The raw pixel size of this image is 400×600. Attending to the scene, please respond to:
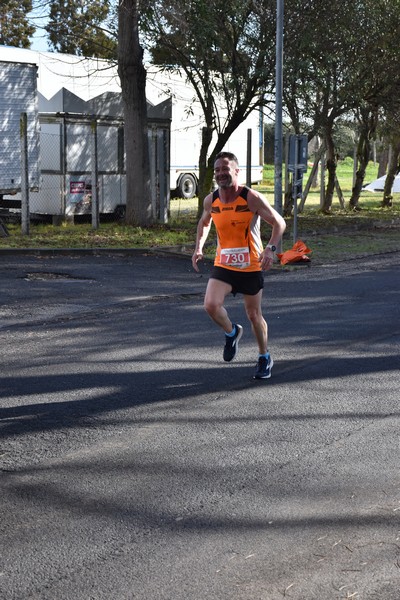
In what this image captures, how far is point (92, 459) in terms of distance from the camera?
5984mm

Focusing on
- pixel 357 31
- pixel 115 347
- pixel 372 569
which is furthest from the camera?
pixel 357 31

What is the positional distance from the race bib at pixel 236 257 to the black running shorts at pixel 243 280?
0.06 metres

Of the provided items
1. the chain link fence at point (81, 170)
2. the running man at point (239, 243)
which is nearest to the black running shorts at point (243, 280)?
the running man at point (239, 243)

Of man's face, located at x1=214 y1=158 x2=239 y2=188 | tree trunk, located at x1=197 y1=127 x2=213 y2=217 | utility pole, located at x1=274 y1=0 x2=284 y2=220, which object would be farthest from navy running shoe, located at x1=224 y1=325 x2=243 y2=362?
tree trunk, located at x1=197 y1=127 x2=213 y2=217

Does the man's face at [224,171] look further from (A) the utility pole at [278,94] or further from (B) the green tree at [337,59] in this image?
(B) the green tree at [337,59]

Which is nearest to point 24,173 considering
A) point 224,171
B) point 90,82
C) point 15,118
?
point 15,118

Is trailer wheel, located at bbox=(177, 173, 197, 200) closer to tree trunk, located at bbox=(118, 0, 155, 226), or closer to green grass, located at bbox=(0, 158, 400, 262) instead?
green grass, located at bbox=(0, 158, 400, 262)

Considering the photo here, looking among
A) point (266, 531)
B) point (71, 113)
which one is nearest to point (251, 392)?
point (266, 531)

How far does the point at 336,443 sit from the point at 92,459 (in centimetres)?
158

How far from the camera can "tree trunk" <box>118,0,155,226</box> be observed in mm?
21750

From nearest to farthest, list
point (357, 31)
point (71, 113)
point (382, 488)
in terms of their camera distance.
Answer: point (382, 488) < point (71, 113) < point (357, 31)

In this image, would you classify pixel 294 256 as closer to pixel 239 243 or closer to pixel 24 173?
pixel 24 173

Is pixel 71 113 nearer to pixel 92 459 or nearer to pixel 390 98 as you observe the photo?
pixel 390 98

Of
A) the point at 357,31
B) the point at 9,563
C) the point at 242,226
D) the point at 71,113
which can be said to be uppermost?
the point at 357,31
